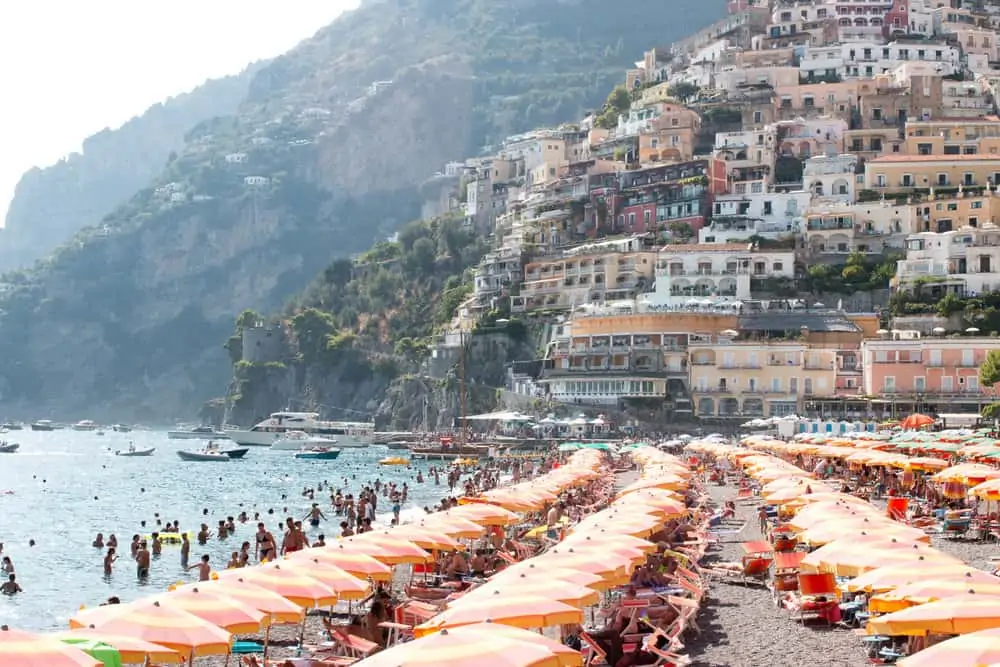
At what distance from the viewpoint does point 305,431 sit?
119812 millimetres

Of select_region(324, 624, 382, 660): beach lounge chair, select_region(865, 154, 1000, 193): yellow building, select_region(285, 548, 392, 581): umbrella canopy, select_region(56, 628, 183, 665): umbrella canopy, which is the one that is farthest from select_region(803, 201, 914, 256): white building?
select_region(56, 628, 183, 665): umbrella canopy

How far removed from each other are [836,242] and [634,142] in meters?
27.6

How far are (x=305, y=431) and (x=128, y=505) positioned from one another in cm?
5719

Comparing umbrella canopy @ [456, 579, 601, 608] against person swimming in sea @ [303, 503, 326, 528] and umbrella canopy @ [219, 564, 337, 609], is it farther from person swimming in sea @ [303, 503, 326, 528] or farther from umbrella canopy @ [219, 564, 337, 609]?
person swimming in sea @ [303, 503, 326, 528]

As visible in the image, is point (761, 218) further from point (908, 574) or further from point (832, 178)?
point (908, 574)

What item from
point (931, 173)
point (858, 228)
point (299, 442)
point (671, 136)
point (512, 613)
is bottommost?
point (299, 442)

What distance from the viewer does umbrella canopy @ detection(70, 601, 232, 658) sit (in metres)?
16.3

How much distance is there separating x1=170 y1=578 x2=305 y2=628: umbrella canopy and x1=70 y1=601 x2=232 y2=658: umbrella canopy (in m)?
1.54

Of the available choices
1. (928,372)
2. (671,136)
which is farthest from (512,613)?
(671,136)

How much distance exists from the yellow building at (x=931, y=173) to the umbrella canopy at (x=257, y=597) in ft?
297

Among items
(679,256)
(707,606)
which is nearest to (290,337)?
(679,256)

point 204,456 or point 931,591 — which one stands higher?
point 931,591

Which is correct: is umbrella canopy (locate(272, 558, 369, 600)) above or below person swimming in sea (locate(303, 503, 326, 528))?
above

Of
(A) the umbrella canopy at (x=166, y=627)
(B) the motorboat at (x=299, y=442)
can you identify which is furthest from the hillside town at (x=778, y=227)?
(A) the umbrella canopy at (x=166, y=627)
